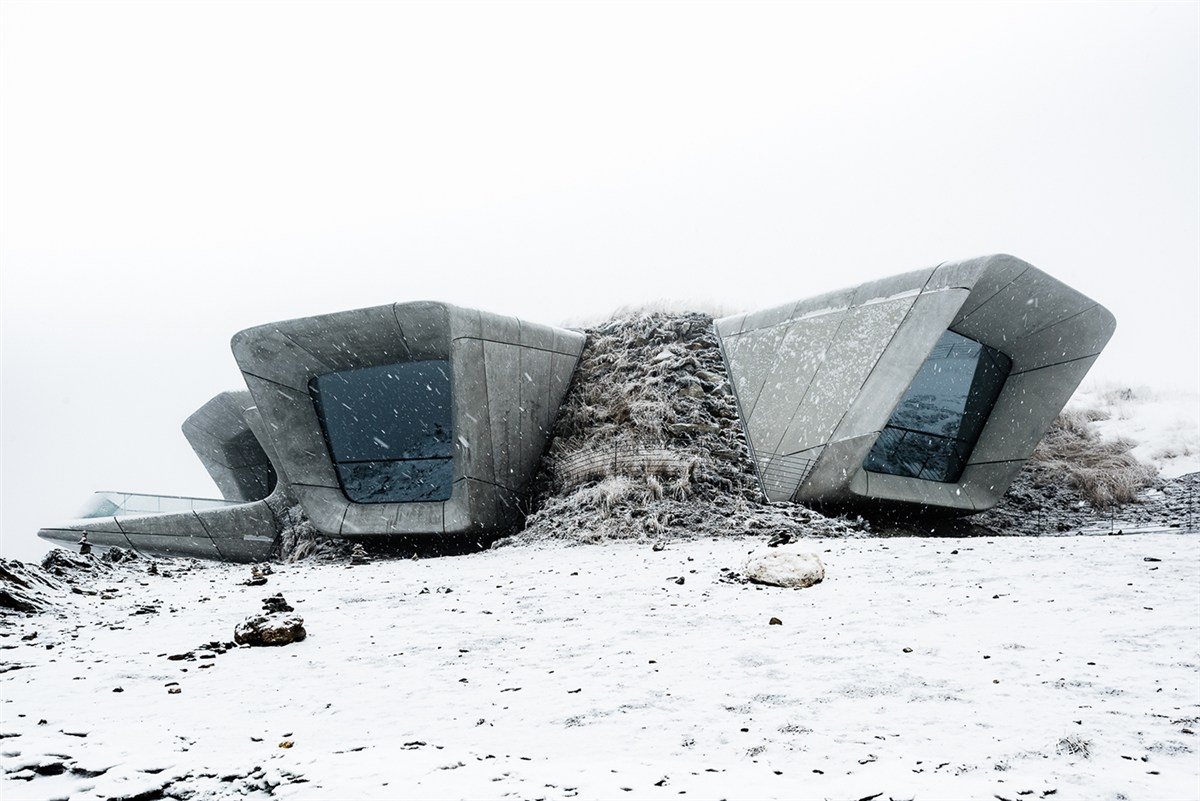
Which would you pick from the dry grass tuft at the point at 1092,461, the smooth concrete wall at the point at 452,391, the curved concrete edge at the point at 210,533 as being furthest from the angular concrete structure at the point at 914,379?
the curved concrete edge at the point at 210,533

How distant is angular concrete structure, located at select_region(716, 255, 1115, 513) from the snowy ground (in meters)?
4.27

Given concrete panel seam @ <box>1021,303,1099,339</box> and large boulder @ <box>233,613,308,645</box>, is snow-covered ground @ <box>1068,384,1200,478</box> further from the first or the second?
large boulder @ <box>233,613,308,645</box>

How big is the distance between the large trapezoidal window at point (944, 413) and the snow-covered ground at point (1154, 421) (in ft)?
12.4

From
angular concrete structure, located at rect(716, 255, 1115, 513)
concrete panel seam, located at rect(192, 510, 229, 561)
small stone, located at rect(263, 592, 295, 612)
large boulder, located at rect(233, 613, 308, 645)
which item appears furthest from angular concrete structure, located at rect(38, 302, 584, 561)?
large boulder, located at rect(233, 613, 308, 645)

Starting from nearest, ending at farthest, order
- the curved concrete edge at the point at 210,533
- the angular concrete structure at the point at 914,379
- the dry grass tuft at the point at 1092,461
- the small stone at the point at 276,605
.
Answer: the small stone at the point at 276,605, the angular concrete structure at the point at 914,379, the dry grass tuft at the point at 1092,461, the curved concrete edge at the point at 210,533

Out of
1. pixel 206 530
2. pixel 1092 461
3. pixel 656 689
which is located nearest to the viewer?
pixel 656 689

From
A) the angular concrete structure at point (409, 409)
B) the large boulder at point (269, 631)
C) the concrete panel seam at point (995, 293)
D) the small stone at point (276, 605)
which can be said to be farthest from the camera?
the angular concrete structure at point (409, 409)

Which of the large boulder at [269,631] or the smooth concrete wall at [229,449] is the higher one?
the large boulder at [269,631]

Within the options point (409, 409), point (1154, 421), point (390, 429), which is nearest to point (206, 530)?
point (390, 429)

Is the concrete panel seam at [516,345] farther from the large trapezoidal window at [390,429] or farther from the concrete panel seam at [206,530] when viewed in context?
the concrete panel seam at [206,530]

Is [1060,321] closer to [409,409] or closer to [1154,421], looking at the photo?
[1154,421]

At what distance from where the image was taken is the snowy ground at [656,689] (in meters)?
2.91

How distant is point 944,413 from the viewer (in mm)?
12633

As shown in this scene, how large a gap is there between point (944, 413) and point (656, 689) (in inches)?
408
